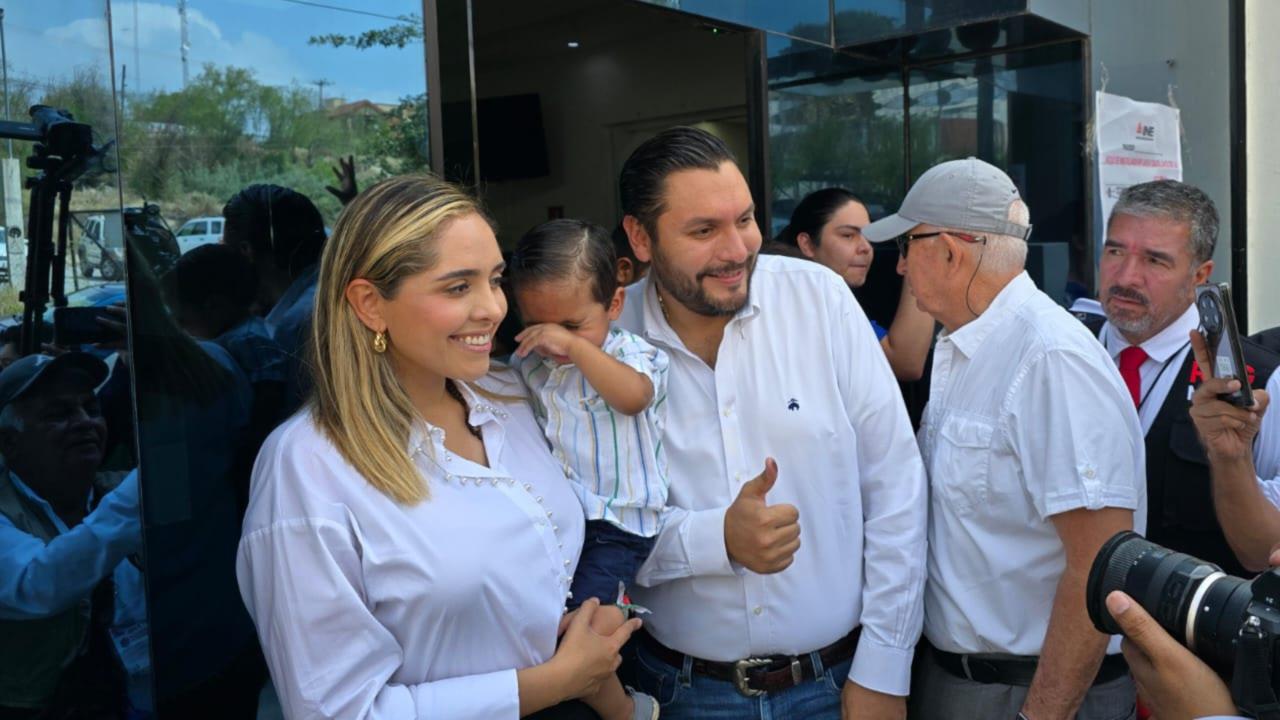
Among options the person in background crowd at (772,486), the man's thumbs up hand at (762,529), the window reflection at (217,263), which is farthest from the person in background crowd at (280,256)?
the man's thumbs up hand at (762,529)

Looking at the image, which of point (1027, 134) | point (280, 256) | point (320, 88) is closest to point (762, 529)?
point (280, 256)

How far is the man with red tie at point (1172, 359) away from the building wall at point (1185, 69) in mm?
2301

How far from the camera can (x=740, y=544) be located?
7.18 feet

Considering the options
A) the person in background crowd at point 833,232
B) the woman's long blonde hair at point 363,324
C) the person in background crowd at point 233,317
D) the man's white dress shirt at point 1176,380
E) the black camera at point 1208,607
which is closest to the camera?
the black camera at point 1208,607

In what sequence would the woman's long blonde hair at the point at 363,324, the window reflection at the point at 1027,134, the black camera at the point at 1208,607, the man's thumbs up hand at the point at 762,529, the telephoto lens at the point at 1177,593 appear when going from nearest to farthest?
the black camera at the point at 1208,607
the telephoto lens at the point at 1177,593
the woman's long blonde hair at the point at 363,324
the man's thumbs up hand at the point at 762,529
the window reflection at the point at 1027,134

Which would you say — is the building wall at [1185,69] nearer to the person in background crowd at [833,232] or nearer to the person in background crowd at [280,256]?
the person in background crowd at [833,232]

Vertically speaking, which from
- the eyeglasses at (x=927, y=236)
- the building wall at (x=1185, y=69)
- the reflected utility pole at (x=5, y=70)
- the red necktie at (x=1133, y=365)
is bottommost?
the red necktie at (x=1133, y=365)

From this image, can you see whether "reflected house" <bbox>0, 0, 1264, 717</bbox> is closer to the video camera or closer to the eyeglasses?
the video camera

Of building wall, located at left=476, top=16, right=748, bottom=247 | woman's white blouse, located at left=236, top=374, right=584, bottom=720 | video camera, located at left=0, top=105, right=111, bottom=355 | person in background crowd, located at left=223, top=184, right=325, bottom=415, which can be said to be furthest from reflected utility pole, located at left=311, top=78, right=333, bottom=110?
building wall, located at left=476, top=16, right=748, bottom=247

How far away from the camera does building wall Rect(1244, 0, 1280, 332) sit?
6.22m

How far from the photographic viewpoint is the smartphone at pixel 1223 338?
8.06 ft

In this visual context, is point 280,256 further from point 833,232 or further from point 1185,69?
point 1185,69

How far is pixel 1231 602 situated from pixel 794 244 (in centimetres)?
330

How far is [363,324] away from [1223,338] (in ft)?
6.11
